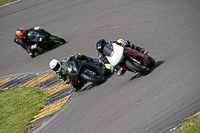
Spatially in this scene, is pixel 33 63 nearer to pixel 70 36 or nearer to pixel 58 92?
pixel 70 36

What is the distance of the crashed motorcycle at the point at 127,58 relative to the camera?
958 centimetres

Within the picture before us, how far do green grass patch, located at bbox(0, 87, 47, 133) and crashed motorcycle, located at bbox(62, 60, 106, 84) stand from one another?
2.00m

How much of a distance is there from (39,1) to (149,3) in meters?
9.00

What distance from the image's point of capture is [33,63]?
1575cm

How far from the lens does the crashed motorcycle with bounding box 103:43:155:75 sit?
9.58m

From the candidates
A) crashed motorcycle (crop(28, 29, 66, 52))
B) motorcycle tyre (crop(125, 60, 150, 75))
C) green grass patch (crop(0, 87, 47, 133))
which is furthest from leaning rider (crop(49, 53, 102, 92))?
crashed motorcycle (crop(28, 29, 66, 52))

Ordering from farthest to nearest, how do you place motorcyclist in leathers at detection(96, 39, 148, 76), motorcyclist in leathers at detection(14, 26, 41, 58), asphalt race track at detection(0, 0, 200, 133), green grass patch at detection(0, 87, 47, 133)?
motorcyclist in leathers at detection(14, 26, 41, 58) < green grass patch at detection(0, 87, 47, 133) < motorcyclist in leathers at detection(96, 39, 148, 76) < asphalt race track at detection(0, 0, 200, 133)

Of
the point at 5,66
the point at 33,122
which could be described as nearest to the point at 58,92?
the point at 33,122

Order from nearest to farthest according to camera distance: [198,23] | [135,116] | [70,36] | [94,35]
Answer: [135,116] → [198,23] → [94,35] → [70,36]

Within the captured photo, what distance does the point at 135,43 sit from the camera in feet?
43.0

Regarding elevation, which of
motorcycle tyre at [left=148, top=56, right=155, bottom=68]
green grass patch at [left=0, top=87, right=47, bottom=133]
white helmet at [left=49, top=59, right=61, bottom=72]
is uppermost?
white helmet at [left=49, top=59, right=61, bottom=72]

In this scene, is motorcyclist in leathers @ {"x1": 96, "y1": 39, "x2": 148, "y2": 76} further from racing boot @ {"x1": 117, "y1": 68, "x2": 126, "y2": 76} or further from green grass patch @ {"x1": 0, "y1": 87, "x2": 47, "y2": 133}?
green grass patch @ {"x1": 0, "y1": 87, "x2": 47, "y2": 133}

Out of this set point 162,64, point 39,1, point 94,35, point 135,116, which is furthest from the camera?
point 39,1

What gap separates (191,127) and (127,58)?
152 inches
